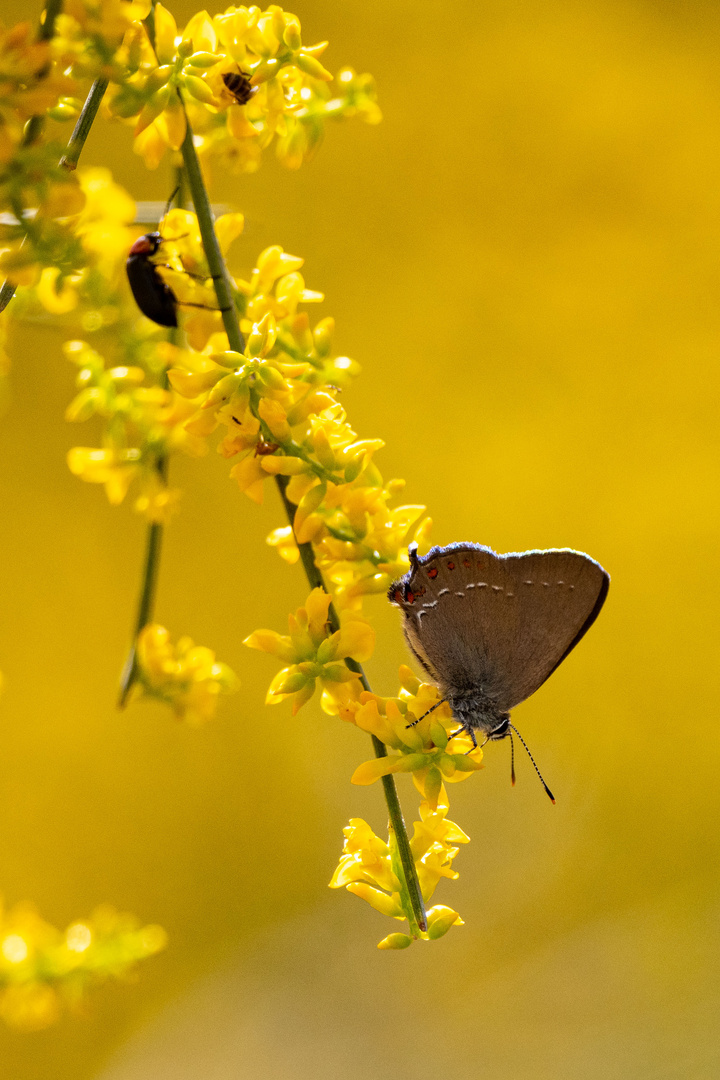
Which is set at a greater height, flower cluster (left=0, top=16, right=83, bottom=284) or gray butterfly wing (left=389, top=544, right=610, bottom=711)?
flower cluster (left=0, top=16, right=83, bottom=284)

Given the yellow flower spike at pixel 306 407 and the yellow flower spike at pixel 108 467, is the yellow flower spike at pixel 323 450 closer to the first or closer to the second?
the yellow flower spike at pixel 306 407

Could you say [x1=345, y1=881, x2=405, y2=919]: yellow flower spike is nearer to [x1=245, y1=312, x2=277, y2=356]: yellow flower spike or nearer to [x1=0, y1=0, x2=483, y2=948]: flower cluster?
[x1=0, y1=0, x2=483, y2=948]: flower cluster

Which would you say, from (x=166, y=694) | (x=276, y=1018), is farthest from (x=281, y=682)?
(x=276, y=1018)

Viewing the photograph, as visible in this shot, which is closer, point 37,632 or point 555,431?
point 37,632

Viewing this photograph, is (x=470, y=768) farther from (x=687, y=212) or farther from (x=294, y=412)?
(x=687, y=212)

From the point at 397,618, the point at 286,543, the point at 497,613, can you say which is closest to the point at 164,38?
the point at 286,543

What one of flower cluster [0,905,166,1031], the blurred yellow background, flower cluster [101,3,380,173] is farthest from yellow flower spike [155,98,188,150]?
the blurred yellow background

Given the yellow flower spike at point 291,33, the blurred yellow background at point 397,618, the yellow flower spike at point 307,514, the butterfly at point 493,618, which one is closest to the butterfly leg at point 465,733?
the butterfly at point 493,618
